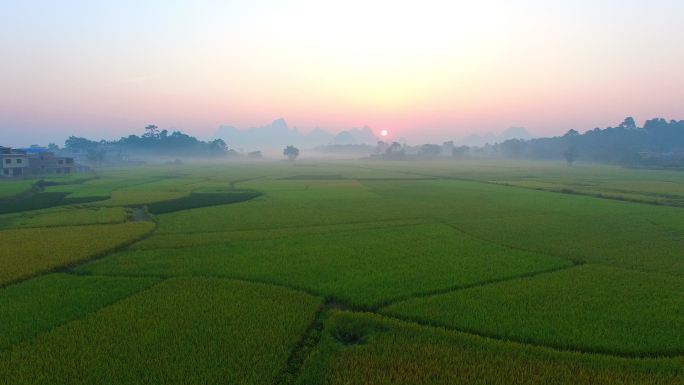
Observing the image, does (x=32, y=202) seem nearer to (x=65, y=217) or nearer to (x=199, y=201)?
(x=65, y=217)

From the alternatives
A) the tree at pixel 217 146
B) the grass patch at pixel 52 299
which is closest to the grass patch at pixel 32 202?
the grass patch at pixel 52 299

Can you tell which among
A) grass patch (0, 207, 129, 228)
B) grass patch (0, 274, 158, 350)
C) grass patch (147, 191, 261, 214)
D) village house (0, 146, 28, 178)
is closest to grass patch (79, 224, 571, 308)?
grass patch (0, 274, 158, 350)

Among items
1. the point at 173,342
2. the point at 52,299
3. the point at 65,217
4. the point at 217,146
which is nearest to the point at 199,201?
the point at 65,217

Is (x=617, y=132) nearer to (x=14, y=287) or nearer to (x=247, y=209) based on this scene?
(x=247, y=209)

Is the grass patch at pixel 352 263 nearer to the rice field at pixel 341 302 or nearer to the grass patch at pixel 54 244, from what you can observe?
the rice field at pixel 341 302

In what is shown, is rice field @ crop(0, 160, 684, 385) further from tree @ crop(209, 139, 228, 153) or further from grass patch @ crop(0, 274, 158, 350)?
tree @ crop(209, 139, 228, 153)

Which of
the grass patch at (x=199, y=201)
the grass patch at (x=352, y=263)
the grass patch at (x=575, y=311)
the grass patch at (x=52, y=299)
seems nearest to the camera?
the grass patch at (x=575, y=311)
